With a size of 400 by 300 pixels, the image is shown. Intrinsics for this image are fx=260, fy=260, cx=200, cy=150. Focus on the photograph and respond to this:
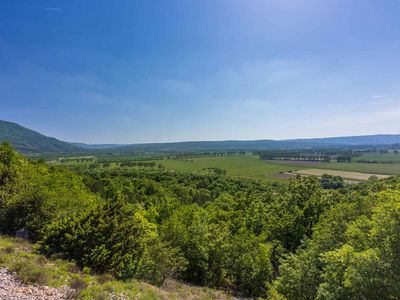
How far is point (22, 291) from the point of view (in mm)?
10445

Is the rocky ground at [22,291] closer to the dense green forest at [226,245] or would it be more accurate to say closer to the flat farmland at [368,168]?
the dense green forest at [226,245]

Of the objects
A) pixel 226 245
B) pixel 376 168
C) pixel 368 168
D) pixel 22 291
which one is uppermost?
pixel 22 291

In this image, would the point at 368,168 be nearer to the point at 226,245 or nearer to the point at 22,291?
the point at 226,245

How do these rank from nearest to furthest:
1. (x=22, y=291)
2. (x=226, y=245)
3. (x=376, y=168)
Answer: (x=22, y=291)
(x=226, y=245)
(x=376, y=168)

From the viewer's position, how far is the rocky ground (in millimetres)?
10016

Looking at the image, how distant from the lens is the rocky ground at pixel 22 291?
1002cm

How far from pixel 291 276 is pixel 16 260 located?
14.3m

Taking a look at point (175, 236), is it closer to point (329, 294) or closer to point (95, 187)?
point (329, 294)

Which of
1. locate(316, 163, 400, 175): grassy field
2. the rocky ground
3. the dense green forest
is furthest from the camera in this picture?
locate(316, 163, 400, 175): grassy field

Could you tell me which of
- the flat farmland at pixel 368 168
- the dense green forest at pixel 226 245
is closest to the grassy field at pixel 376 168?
the flat farmland at pixel 368 168

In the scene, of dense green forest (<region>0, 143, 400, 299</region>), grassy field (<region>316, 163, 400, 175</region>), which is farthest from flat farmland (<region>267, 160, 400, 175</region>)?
dense green forest (<region>0, 143, 400, 299</region>)

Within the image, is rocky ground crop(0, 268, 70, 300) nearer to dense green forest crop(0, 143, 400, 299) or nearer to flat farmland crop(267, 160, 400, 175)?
dense green forest crop(0, 143, 400, 299)

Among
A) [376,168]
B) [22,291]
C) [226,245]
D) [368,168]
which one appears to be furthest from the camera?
[368,168]

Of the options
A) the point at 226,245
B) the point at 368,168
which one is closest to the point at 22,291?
the point at 226,245
